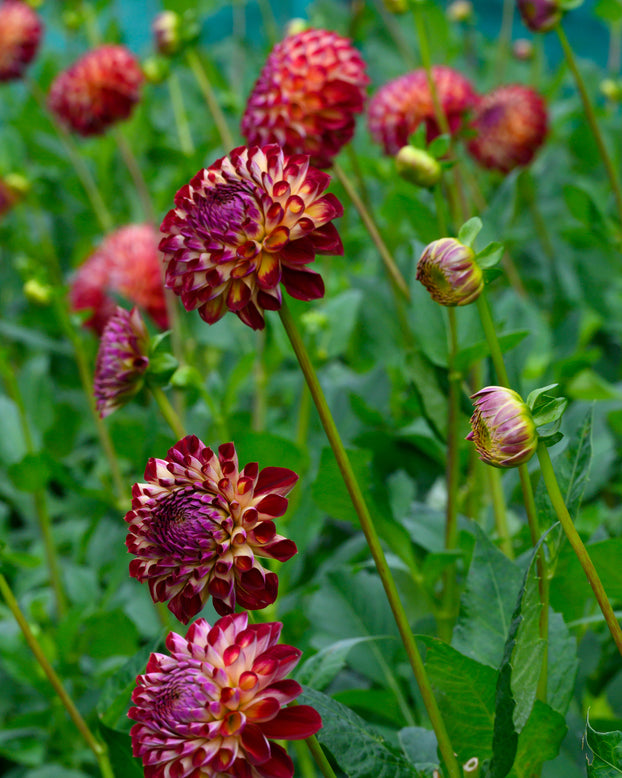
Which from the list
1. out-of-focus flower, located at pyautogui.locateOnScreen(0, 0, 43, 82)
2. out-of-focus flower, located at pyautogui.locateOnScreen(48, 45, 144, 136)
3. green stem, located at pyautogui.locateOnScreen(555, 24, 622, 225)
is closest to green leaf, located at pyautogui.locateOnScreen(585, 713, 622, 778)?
green stem, located at pyautogui.locateOnScreen(555, 24, 622, 225)

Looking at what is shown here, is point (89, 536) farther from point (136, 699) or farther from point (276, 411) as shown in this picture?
point (136, 699)

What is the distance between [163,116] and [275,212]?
4.20 ft

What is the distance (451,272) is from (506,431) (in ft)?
0.26

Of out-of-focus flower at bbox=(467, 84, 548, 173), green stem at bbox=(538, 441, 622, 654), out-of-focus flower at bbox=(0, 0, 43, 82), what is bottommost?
green stem at bbox=(538, 441, 622, 654)

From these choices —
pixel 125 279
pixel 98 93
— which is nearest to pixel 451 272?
pixel 125 279

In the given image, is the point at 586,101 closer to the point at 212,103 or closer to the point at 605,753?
the point at 212,103

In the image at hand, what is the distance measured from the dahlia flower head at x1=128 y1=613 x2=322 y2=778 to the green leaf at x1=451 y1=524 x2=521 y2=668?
0.42 ft

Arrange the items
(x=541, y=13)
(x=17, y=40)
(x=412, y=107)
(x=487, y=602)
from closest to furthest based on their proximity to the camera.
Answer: (x=487, y=602) → (x=541, y=13) → (x=412, y=107) → (x=17, y=40)

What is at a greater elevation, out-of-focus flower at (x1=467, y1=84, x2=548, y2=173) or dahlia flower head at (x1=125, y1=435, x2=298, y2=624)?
out-of-focus flower at (x1=467, y1=84, x2=548, y2=173)

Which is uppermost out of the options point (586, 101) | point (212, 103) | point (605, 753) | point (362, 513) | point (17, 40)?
point (17, 40)

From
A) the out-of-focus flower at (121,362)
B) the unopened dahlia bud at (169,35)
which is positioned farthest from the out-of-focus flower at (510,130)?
the out-of-focus flower at (121,362)

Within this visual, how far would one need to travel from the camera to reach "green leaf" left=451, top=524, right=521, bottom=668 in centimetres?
42

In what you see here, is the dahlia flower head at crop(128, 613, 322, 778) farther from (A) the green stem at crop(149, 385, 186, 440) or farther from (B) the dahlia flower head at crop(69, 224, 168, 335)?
(B) the dahlia flower head at crop(69, 224, 168, 335)

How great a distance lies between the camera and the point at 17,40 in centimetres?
118
